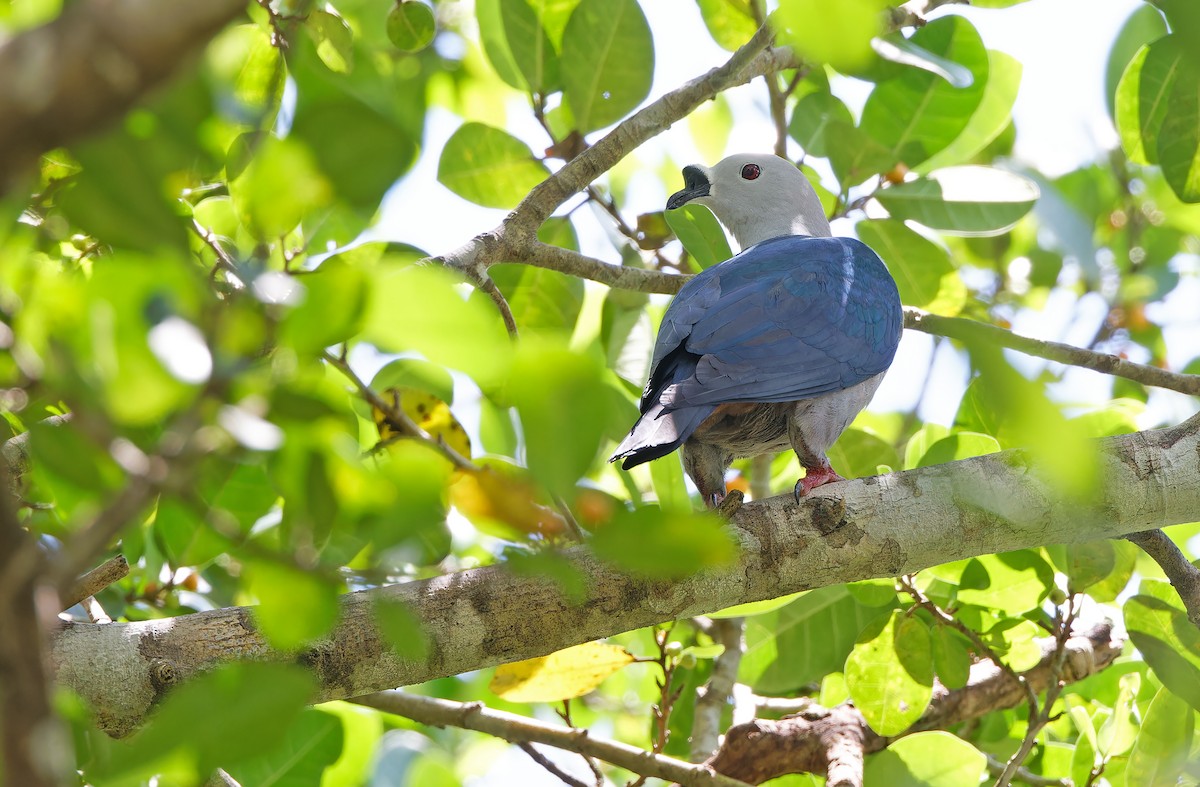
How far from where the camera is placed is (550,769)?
9.85ft

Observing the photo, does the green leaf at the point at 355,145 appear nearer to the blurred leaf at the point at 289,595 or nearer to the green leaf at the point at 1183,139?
the blurred leaf at the point at 289,595

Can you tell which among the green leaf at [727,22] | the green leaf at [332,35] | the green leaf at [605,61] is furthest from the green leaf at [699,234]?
the green leaf at [332,35]

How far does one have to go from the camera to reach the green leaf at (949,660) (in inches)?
117

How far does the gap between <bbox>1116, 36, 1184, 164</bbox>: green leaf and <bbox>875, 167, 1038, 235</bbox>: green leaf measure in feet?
1.34

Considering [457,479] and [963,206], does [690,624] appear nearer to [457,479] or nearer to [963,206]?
[457,479]

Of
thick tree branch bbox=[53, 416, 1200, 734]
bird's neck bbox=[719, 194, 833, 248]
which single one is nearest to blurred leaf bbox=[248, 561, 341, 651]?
thick tree branch bbox=[53, 416, 1200, 734]

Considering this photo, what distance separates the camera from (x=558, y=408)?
925 millimetres

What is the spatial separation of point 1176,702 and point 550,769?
1.68 metres

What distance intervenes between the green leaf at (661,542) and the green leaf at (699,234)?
2.59 m

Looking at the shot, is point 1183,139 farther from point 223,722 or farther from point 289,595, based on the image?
point 223,722

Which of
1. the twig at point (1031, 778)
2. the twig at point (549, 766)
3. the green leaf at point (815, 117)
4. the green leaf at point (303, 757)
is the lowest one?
the twig at point (1031, 778)

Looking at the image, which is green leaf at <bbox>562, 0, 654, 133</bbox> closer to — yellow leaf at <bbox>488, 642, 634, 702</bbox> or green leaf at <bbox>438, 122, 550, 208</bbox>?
green leaf at <bbox>438, 122, 550, 208</bbox>

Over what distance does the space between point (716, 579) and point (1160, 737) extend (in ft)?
3.88

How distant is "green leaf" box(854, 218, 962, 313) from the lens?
3.69 m
